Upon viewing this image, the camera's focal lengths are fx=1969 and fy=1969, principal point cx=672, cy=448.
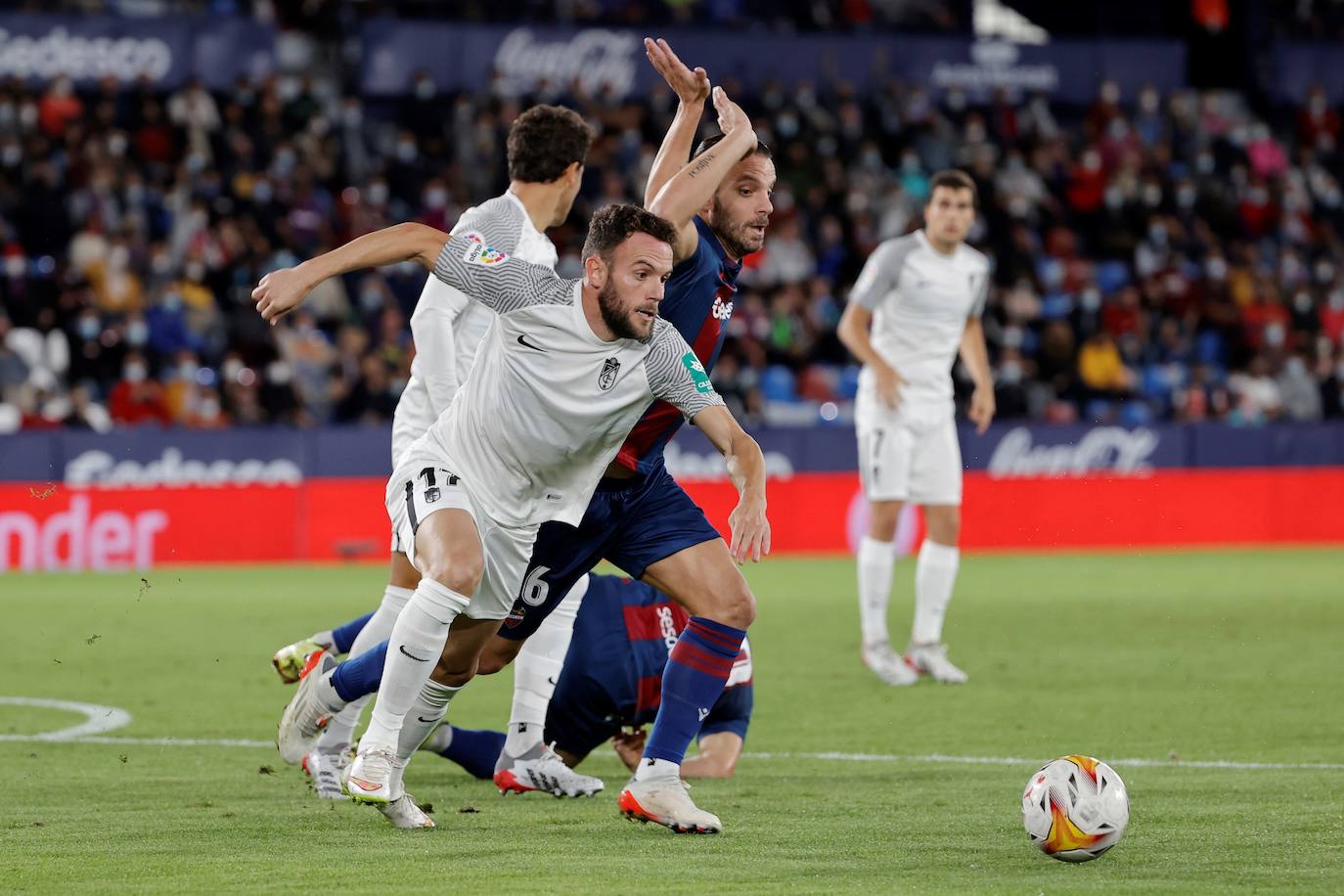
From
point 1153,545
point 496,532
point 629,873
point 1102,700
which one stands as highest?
point 496,532

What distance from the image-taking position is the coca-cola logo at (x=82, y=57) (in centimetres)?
2303

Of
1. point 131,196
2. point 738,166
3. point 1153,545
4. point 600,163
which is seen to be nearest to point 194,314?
point 131,196

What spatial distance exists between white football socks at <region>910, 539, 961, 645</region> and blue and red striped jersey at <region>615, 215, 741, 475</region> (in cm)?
439

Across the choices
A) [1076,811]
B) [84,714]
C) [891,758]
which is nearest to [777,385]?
[84,714]

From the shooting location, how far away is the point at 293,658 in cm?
731

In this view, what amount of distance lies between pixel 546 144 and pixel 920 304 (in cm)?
426

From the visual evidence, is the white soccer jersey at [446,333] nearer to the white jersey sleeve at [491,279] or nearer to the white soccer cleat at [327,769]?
the white soccer cleat at [327,769]

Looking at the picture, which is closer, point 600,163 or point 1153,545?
point 1153,545

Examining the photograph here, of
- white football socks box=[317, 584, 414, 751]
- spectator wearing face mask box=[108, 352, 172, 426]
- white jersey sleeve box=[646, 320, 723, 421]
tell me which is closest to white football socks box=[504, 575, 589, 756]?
white football socks box=[317, 584, 414, 751]

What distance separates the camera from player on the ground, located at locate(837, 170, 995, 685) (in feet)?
36.0

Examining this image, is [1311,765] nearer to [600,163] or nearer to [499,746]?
[499,746]

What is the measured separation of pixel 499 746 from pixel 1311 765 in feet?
9.77

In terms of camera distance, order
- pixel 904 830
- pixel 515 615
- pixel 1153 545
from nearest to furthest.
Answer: pixel 904 830, pixel 515 615, pixel 1153 545

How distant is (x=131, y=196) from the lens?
21.9 meters
